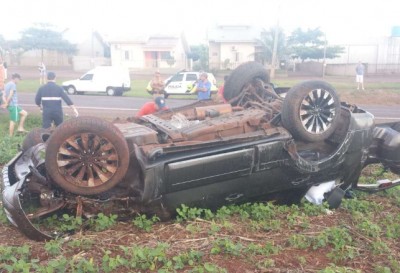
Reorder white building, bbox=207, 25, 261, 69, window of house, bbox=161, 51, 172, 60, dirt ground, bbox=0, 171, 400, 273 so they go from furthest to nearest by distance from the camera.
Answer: window of house, bbox=161, 51, 172, 60 < white building, bbox=207, 25, 261, 69 < dirt ground, bbox=0, 171, 400, 273

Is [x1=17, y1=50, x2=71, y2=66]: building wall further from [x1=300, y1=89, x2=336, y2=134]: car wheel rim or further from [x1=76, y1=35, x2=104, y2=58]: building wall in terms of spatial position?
[x1=300, y1=89, x2=336, y2=134]: car wheel rim

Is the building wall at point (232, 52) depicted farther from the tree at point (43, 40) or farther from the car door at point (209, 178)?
the car door at point (209, 178)

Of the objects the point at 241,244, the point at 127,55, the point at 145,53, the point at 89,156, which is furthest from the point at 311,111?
the point at 127,55

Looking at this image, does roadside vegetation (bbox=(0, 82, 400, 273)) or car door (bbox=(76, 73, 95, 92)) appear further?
car door (bbox=(76, 73, 95, 92))

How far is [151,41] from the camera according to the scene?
170ft

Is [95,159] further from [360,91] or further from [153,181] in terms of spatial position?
[360,91]

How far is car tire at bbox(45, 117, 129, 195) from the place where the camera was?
423 centimetres

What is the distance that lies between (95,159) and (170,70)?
41.9 meters

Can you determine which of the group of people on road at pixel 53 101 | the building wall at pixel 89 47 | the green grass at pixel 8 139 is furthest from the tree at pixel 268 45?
the green grass at pixel 8 139

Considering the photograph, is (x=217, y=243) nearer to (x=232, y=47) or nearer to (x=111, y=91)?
(x=111, y=91)

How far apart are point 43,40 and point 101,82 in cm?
3239

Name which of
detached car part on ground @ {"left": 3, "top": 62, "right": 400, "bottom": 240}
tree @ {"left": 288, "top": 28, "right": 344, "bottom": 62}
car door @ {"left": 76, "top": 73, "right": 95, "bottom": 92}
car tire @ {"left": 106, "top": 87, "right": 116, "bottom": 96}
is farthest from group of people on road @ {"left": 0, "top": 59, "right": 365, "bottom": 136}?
tree @ {"left": 288, "top": 28, "right": 344, "bottom": 62}

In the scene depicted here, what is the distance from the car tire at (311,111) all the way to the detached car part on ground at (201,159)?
12 millimetres

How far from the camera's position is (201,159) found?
4457 mm
